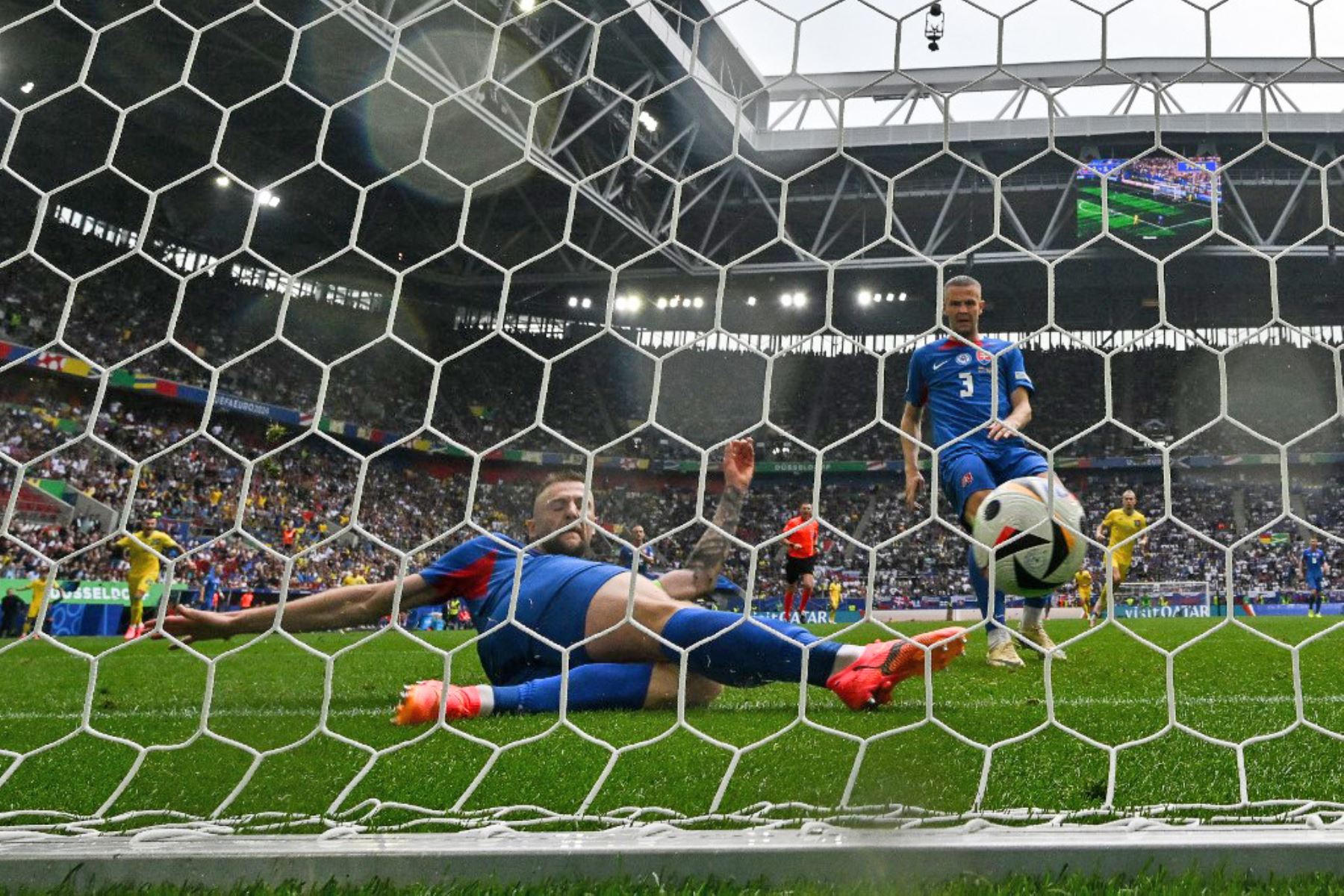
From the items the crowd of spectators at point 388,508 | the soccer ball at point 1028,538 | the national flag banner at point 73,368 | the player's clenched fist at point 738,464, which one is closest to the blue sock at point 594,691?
the player's clenched fist at point 738,464

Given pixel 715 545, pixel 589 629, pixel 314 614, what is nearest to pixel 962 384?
pixel 715 545

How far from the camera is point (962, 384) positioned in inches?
112

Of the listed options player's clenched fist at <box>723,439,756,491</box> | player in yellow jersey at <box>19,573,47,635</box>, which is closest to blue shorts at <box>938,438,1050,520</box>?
player's clenched fist at <box>723,439,756,491</box>

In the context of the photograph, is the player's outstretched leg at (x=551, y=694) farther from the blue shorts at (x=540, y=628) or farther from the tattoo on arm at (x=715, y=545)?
the tattoo on arm at (x=715, y=545)

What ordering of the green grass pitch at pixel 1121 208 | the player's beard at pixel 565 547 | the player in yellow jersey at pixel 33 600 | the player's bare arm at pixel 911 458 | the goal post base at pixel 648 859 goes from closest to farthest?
the goal post base at pixel 648 859 → the player's beard at pixel 565 547 → the player's bare arm at pixel 911 458 → the green grass pitch at pixel 1121 208 → the player in yellow jersey at pixel 33 600

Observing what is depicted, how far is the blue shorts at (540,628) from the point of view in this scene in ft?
6.96

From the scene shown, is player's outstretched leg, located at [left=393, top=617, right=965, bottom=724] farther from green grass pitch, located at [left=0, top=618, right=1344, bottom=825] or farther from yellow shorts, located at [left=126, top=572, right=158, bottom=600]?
yellow shorts, located at [left=126, top=572, right=158, bottom=600]

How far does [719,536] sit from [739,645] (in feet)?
0.79

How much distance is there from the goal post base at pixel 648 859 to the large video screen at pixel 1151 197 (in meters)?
1.01

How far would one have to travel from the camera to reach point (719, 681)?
207 centimetres

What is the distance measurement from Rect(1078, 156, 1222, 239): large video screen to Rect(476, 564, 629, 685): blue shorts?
54.9 inches

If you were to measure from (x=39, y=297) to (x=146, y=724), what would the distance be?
15.1 meters

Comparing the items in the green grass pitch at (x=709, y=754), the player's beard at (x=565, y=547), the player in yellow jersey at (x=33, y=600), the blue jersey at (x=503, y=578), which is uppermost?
the player's beard at (x=565, y=547)

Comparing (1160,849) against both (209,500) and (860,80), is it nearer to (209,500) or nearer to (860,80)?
(860,80)
